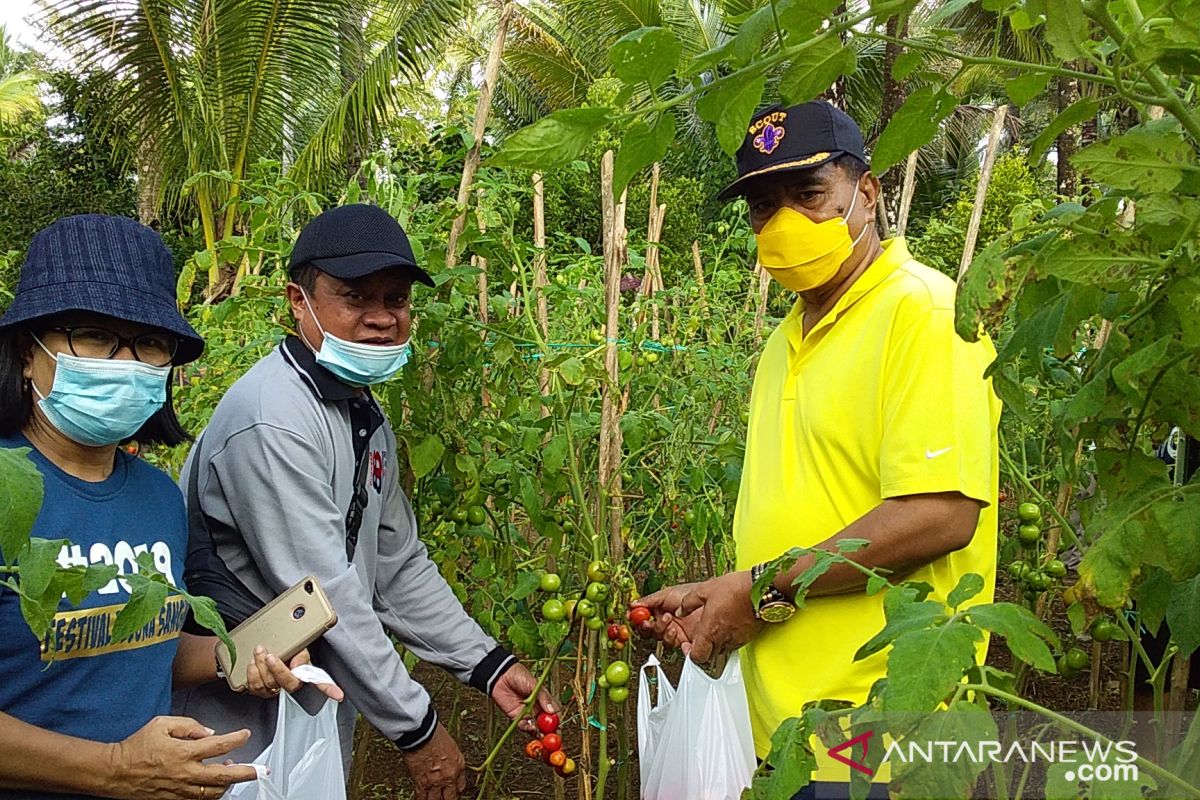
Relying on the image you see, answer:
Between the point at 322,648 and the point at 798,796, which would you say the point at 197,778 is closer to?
the point at 322,648

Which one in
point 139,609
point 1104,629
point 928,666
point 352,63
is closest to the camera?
point 928,666

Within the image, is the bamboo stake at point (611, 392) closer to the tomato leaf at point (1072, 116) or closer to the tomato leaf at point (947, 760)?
the tomato leaf at point (1072, 116)

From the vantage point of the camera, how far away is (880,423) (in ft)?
5.81

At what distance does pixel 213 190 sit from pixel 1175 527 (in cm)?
1380

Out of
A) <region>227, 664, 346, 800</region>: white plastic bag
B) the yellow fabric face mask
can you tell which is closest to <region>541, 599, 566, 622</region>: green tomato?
<region>227, 664, 346, 800</region>: white plastic bag

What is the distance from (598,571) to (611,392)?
0.38 m

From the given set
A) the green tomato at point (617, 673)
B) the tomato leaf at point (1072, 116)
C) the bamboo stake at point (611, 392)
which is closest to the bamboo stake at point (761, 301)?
the bamboo stake at point (611, 392)

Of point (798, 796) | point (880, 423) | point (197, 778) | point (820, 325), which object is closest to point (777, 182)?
point (820, 325)

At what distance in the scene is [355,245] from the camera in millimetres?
2104

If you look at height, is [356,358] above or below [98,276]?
below

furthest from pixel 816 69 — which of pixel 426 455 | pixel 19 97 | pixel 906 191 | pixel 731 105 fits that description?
pixel 19 97

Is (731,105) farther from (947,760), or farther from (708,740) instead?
(708,740)

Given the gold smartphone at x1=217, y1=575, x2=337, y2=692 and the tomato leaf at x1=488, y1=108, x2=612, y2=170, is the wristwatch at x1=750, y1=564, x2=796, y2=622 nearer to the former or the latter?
the gold smartphone at x1=217, y1=575, x2=337, y2=692

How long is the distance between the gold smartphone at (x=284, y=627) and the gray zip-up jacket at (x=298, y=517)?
106 mm
